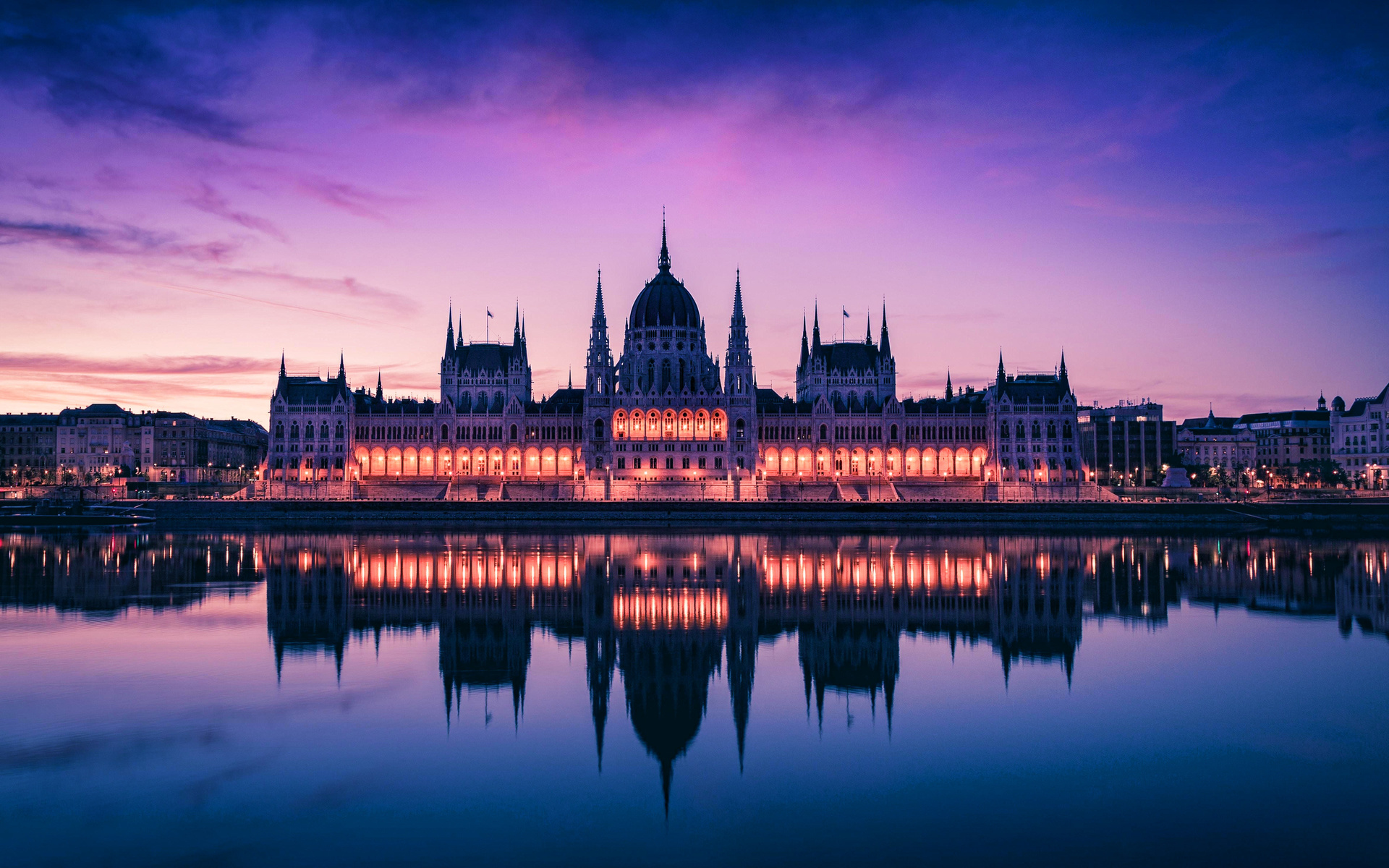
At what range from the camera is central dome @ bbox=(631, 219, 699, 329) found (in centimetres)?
11000

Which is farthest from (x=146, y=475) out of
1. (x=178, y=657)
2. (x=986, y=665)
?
(x=986, y=665)

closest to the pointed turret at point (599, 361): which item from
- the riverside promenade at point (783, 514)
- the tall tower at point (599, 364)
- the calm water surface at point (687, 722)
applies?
the tall tower at point (599, 364)

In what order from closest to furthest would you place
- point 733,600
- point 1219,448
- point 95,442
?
1. point 733,600
2. point 95,442
3. point 1219,448

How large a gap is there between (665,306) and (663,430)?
1713 centimetres

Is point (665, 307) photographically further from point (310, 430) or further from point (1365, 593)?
point (1365, 593)

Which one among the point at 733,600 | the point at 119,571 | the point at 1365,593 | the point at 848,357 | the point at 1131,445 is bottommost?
the point at 1365,593

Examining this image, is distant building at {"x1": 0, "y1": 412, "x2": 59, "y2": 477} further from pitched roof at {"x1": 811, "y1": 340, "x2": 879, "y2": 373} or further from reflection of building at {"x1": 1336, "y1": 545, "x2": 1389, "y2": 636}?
reflection of building at {"x1": 1336, "y1": 545, "x2": 1389, "y2": 636}

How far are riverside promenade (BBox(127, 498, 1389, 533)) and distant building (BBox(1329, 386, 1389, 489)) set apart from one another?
52.1 m

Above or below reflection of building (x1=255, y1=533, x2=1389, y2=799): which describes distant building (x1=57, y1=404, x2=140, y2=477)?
above

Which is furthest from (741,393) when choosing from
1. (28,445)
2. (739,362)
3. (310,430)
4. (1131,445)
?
(28,445)

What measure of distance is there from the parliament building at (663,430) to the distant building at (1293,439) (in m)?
62.9

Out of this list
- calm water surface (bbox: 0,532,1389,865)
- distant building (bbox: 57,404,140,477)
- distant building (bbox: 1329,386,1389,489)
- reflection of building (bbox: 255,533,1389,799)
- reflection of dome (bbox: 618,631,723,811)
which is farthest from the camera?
distant building (bbox: 57,404,140,477)

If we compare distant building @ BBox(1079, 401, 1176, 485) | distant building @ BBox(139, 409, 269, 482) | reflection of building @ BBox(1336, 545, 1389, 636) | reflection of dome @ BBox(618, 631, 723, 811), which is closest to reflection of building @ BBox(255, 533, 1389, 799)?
reflection of dome @ BBox(618, 631, 723, 811)

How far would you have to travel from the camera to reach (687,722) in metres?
19.2
